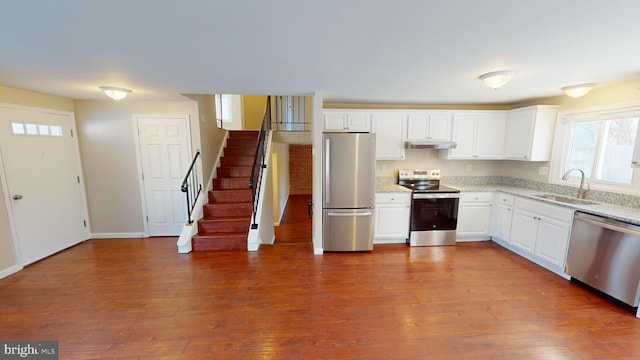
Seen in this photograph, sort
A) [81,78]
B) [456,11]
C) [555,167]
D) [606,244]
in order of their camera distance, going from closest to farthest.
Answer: [456,11] < [606,244] < [81,78] < [555,167]

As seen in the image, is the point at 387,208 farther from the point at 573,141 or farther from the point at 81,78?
the point at 81,78

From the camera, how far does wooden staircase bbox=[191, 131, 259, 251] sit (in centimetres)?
378

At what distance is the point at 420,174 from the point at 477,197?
3.03ft

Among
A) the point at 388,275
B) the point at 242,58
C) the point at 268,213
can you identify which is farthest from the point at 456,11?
the point at 268,213

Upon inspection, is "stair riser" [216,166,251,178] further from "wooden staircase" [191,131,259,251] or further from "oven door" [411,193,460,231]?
"oven door" [411,193,460,231]

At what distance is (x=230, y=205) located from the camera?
4211mm

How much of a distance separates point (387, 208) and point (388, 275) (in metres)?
1.12

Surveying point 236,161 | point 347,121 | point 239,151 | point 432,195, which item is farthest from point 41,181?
point 432,195

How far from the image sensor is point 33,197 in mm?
3354

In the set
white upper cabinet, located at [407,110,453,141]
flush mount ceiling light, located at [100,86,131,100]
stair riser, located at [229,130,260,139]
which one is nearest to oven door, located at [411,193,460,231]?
white upper cabinet, located at [407,110,453,141]

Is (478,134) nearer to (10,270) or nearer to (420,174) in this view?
(420,174)

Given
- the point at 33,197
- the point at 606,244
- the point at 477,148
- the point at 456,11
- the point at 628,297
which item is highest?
the point at 456,11

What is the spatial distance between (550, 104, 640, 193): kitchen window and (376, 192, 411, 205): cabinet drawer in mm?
2112

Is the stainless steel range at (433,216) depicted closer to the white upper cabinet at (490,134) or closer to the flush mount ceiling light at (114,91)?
the white upper cabinet at (490,134)
